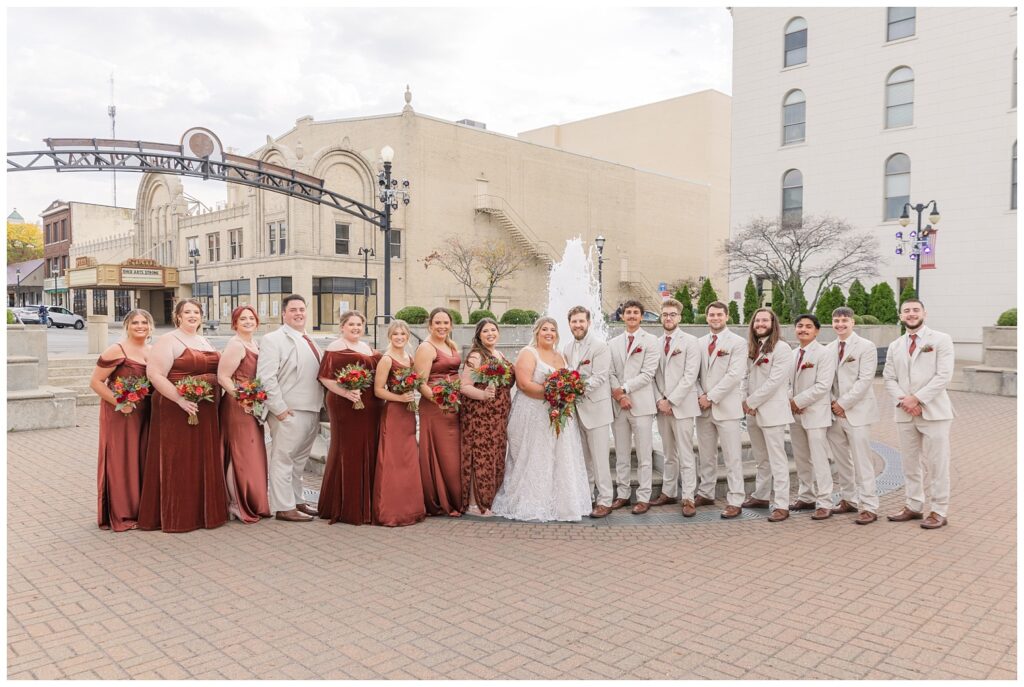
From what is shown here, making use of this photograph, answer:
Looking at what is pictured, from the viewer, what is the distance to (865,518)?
7566mm

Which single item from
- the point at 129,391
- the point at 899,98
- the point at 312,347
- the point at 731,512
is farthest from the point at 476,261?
the point at 129,391

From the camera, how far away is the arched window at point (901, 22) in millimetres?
34156

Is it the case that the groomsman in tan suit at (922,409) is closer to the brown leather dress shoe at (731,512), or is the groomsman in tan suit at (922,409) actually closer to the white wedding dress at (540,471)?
the brown leather dress shoe at (731,512)

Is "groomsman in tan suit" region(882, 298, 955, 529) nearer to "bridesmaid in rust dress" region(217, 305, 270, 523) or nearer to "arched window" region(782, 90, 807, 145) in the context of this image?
"bridesmaid in rust dress" region(217, 305, 270, 523)

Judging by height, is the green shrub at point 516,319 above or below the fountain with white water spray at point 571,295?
below

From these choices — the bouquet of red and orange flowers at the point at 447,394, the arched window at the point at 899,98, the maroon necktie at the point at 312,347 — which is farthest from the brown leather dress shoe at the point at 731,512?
the arched window at the point at 899,98

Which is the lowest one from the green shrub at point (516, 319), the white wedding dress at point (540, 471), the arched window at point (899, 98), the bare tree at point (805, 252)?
the white wedding dress at point (540, 471)

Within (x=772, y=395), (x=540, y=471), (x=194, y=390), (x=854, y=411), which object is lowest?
(x=540, y=471)

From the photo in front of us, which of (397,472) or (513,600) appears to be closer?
(513,600)

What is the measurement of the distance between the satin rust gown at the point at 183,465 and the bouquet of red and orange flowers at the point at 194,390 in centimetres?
13

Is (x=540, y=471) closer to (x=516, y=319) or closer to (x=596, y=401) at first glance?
(x=596, y=401)

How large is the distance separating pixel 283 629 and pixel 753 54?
135 ft

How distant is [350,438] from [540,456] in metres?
1.97

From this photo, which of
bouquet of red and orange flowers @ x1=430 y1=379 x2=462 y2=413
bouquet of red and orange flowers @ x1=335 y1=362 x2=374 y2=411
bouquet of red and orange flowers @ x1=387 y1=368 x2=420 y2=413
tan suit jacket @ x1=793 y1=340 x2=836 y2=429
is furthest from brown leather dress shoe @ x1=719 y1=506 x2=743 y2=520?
bouquet of red and orange flowers @ x1=335 y1=362 x2=374 y2=411
